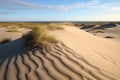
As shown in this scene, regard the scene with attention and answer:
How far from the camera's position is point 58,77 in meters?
3.99

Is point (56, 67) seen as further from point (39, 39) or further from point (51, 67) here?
point (39, 39)

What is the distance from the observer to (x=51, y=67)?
14.9 feet

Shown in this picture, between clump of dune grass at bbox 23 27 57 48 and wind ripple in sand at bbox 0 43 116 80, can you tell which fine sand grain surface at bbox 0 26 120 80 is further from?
clump of dune grass at bbox 23 27 57 48

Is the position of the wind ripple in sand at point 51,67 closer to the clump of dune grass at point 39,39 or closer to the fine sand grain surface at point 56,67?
the fine sand grain surface at point 56,67

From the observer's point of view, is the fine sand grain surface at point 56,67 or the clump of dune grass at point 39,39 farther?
the clump of dune grass at point 39,39

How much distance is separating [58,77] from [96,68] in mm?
1095

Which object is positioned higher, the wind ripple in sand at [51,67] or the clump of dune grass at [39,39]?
the clump of dune grass at [39,39]

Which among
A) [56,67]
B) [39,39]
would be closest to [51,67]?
[56,67]

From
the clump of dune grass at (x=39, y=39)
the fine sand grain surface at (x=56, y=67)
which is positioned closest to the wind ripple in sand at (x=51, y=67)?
the fine sand grain surface at (x=56, y=67)

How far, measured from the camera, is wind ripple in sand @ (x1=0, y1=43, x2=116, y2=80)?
407 cm

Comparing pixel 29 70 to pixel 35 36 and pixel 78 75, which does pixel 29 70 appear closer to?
pixel 78 75

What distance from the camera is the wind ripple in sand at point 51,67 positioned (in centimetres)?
407

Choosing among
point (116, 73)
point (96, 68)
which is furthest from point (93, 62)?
point (116, 73)

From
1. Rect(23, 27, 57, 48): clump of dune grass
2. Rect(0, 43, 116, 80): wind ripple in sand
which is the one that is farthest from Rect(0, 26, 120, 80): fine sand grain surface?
Rect(23, 27, 57, 48): clump of dune grass
